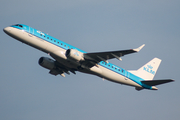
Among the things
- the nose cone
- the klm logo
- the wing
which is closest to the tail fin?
the klm logo

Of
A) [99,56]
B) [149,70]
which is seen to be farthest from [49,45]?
[149,70]

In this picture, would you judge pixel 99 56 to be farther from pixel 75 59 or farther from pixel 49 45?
pixel 49 45

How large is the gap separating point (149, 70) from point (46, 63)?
20.4 meters

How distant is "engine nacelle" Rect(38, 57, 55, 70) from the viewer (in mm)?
48312

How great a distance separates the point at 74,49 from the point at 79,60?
191cm

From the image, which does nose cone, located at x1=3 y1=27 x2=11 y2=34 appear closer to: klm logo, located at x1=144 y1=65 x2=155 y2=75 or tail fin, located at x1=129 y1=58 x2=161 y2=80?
tail fin, located at x1=129 y1=58 x2=161 y2=80

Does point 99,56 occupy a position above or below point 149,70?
below

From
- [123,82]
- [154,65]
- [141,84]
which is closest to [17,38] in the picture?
[123,82]

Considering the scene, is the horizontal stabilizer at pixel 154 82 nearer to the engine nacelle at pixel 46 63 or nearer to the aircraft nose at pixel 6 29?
the engine nacelle at pixel 46 63

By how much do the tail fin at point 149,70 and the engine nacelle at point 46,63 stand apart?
49.2 ft

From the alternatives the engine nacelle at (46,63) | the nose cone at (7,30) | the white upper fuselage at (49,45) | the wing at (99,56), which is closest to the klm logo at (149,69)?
the white upper fuselage at (49,45)

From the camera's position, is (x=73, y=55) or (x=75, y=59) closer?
(x=73, y=55)

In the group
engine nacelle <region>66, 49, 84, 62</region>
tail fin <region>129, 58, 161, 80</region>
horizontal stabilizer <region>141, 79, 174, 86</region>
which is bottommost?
horizontal stabilizer <region>141, 79, 174, 86</region>

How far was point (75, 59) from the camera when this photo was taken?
42.9 metres
